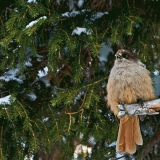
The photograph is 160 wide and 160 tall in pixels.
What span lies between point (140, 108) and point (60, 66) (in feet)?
5.45

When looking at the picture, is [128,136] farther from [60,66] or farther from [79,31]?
[60,66]

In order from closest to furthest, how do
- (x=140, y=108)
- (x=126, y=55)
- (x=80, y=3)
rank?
(x=140, y=108), (x=126, y=55), (x=80, y=3)

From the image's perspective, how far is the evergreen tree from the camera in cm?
510

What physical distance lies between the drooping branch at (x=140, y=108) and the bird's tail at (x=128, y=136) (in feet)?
1.38

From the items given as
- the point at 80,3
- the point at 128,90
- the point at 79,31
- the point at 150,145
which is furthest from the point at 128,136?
the point at 80,3

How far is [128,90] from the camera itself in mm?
5047

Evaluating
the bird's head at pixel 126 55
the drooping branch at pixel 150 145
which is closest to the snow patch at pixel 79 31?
the bird's head at pixel 126 55

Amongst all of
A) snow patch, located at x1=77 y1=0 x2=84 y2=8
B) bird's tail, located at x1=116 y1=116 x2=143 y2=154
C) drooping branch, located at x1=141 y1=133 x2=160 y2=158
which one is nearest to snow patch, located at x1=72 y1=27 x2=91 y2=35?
bird's tail, located at x1=116 y1=116 x2=143 y2=154

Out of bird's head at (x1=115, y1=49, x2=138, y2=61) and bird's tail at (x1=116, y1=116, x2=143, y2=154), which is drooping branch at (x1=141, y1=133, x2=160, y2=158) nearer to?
bird's tail at (x1=116, y1=116, x2=143, y2=154)

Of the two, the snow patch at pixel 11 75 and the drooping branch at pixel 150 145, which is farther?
the drooping branch at pixel 150 145

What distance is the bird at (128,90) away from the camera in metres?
5.05

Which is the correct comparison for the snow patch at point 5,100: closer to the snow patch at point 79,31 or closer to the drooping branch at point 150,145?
the snow patch at point 79,31

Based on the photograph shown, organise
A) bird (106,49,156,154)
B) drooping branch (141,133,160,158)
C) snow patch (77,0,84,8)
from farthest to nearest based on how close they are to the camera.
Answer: snow patch (77,0,84,8) < drooping branch (141,133,160,158) < bird (106,49,156,154)

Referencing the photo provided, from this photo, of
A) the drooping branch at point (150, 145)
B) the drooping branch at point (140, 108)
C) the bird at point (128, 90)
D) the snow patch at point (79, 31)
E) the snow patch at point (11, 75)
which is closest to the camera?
the drooping branch at point (140, 108)
